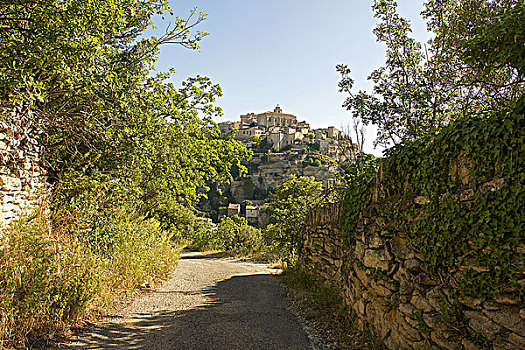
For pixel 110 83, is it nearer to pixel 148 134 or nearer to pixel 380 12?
pixel 148 134

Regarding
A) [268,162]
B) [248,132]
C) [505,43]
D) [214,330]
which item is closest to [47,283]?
[214,330]

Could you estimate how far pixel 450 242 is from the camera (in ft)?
9.36

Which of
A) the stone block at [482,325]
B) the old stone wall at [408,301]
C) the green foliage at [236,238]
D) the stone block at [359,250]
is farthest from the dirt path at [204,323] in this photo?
the green foliage at [236,238]

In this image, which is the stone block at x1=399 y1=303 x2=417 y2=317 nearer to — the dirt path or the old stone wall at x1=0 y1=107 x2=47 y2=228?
the dirt path

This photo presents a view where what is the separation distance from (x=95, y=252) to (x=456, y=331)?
18.6ft

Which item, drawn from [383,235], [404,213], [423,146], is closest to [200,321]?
[383,235]

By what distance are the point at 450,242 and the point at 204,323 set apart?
413cm

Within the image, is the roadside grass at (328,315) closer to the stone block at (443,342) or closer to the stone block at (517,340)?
the stone block at (443,342)

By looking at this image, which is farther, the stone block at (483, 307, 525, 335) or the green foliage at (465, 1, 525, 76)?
the green foliage at (465, 1, 525, 76)

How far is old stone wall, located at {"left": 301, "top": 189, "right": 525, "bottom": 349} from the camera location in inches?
95.1

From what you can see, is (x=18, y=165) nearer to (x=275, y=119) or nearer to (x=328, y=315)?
(x=328, y=315)

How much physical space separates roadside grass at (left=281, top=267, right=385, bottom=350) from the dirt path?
293 mm

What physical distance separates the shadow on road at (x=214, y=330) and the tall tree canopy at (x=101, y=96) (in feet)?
9.47

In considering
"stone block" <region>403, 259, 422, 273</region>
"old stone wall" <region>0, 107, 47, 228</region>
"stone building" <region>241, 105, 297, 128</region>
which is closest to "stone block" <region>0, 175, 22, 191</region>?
"old stone wall" <region>0, 107, 47, 228</region>
